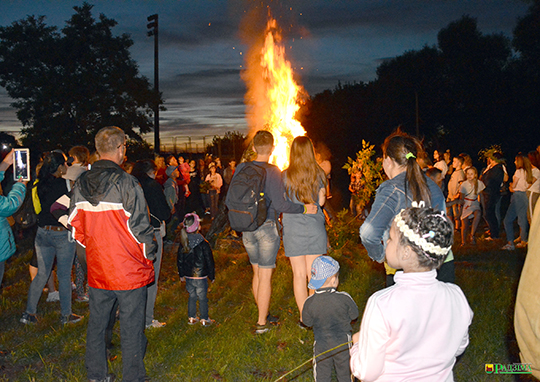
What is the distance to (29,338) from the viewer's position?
5164 mm

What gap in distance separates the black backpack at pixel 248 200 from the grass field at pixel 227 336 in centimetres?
133

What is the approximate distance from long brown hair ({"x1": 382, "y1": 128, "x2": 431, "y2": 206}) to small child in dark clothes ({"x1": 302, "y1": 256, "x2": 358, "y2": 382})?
0.84 m

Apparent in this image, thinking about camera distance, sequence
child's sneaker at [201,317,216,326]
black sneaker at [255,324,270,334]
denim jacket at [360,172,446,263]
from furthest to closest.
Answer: child's sneaker at [201,317,216,326], black sneaker at [255,324,270,334], denim jacket at [360,172,446,263]

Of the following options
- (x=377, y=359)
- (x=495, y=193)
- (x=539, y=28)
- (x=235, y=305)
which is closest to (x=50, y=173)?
(x=235, y=305)

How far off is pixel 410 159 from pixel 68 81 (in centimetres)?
2712

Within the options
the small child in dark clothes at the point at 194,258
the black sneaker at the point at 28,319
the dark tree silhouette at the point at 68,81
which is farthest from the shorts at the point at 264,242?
the dark tree silhouette at the point at 68,81

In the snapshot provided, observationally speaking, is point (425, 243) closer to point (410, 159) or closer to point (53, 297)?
point (410, 159)

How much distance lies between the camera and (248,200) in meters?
4.63

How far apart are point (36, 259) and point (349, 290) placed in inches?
171

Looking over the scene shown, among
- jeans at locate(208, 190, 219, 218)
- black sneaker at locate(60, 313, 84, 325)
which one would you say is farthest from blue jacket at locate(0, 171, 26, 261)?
jeans at locate(208, 190, 219, 218)

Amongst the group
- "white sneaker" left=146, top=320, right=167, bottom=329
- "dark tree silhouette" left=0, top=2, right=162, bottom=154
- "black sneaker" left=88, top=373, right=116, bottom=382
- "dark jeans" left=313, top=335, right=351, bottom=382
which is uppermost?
"dark tree silhouette" left=0, top=2, right=162, bottom=154

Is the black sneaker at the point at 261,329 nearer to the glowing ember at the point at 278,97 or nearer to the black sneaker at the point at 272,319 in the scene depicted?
the black sneaker at the point at 272,319

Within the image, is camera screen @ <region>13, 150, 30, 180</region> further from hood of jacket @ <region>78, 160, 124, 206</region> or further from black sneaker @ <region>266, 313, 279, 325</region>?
black sneaker @ <region>266, 313, 279, 325</region>

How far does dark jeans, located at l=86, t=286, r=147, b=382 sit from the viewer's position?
3.70 m
